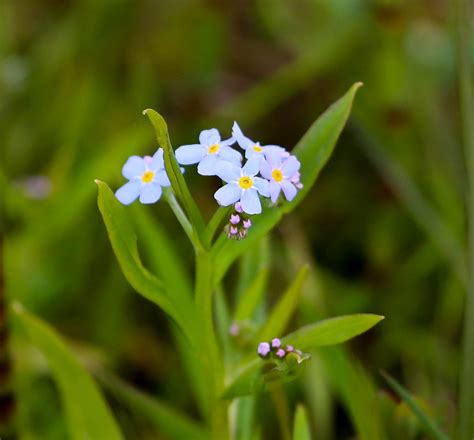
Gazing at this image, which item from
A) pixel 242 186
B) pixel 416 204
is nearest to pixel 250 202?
pixel 242 186

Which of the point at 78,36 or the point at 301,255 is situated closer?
the point at 301,255

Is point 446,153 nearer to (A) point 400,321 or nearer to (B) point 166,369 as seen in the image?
(A) point 400,321

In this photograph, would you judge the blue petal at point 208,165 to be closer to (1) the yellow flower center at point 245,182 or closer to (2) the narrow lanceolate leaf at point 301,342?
(1) the yellow flower center at point 245,182

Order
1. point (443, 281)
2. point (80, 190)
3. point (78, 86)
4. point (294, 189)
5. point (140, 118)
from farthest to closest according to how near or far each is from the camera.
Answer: point (78, 86) → point (140, 118) → point (443, 281) → point (80, 190) → point (294, 189)

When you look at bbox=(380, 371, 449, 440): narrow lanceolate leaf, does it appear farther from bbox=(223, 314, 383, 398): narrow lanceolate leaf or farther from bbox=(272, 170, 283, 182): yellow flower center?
bbox=(272, 170, 283, 182): yellow flower center

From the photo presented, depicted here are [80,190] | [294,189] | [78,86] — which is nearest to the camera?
[294,189]

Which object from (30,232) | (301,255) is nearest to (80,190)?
(30,232)

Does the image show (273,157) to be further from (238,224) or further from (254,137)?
(254,137)

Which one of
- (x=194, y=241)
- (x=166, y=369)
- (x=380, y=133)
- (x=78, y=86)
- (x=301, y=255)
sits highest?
(x=78, y=86)

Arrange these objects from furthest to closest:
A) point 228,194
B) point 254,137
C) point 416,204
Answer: point 254,137
point 416,204
point 228,194
